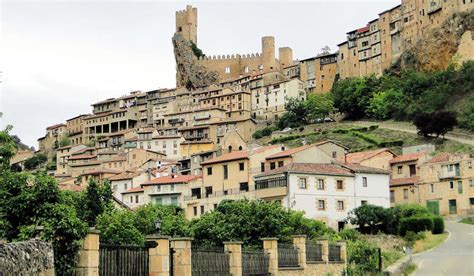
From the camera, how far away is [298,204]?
187ft

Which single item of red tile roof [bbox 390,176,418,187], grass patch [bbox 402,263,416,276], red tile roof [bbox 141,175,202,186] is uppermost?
red tile roof [bbox 141,175,202,186]

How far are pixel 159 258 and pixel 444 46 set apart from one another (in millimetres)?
107140

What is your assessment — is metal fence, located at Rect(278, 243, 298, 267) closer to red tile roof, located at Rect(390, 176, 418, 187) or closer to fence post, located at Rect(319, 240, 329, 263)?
fence post, located at Rect(319, 240, 329, 263)

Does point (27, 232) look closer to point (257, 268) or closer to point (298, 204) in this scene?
point (257, 268)

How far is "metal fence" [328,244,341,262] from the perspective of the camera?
30031mm

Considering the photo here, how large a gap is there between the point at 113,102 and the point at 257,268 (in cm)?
12463

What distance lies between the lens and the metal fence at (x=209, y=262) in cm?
2088

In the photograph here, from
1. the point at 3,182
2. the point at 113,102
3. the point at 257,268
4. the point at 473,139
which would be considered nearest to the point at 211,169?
the point at 473,139

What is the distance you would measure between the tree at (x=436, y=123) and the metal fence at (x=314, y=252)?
64.3 m

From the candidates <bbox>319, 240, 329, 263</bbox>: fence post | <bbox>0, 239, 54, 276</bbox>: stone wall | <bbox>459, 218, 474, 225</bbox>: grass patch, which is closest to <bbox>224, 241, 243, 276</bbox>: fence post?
<bbox>319, 240, 329, 263</bbox>: fence post

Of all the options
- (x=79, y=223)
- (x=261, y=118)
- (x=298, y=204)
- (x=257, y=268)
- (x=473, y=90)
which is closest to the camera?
(x=79, y=223)

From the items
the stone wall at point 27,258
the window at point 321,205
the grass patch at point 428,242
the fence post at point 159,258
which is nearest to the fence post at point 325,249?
the fence post at point 159,258

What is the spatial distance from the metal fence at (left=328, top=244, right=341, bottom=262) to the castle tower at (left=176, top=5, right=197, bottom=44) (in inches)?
5289

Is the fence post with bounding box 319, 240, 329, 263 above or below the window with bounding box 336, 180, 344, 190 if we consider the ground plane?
below
